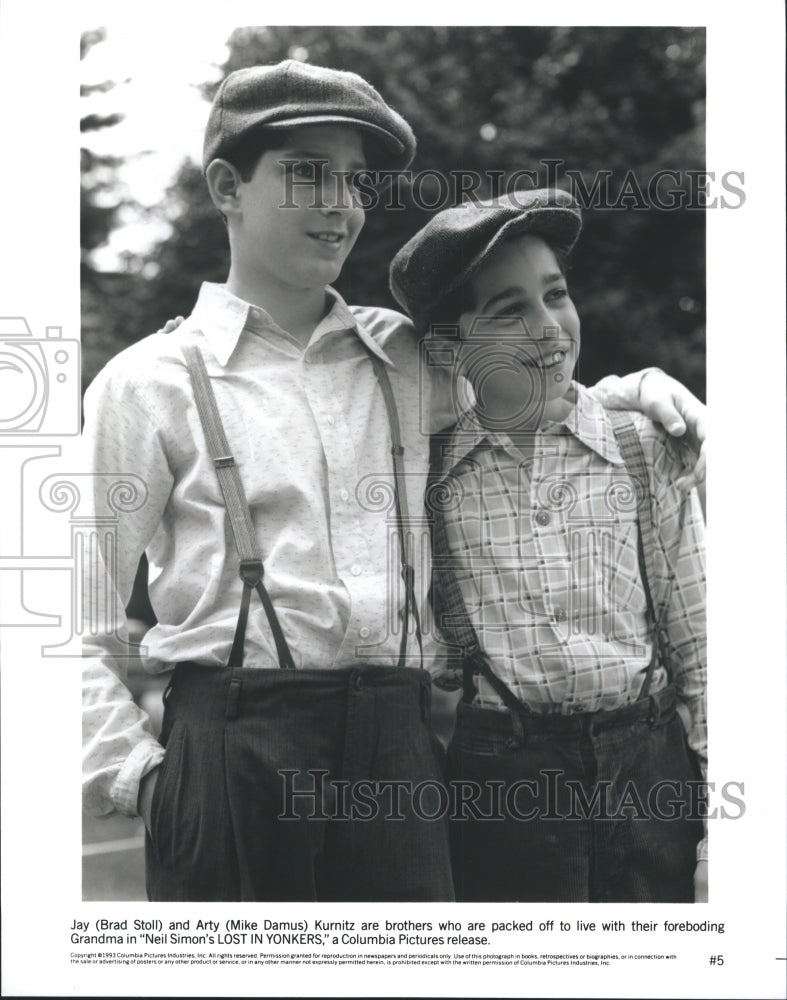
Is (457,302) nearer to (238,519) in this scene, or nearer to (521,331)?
(521,331)

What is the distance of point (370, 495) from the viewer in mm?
2801

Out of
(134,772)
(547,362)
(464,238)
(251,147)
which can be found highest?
(251,147)

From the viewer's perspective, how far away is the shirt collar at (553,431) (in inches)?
113

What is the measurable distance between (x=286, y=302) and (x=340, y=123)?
1.40 feet

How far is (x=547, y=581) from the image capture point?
284cm

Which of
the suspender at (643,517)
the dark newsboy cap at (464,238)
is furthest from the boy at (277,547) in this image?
the suspender at (643,517)

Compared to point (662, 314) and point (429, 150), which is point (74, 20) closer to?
point (429, 150)

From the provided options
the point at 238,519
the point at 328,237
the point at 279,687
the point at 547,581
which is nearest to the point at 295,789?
the point at 279,687

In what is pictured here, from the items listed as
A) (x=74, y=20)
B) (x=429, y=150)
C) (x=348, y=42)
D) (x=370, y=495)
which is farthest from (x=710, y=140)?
(x=74, y=20)

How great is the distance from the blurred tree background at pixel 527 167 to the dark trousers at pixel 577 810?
868 mm

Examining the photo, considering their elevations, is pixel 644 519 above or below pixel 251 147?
below

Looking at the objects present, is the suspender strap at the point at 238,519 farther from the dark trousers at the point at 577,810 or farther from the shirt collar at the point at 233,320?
the dark trousers at the point at 577,810

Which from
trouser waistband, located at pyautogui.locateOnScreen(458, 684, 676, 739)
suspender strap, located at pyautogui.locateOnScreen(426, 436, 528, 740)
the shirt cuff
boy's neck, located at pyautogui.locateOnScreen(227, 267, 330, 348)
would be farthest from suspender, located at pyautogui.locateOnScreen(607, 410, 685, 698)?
the shirt cuff

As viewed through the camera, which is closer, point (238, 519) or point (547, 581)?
point (238, 519)
